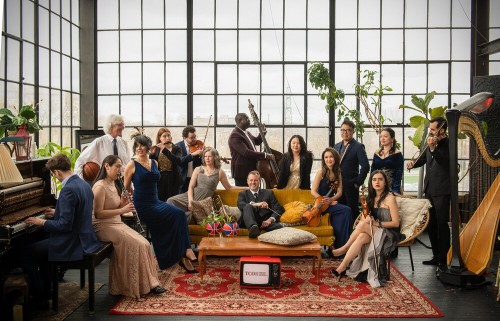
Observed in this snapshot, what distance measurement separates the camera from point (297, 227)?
6.89 m

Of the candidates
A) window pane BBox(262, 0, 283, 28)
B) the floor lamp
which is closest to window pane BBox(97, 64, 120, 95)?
window pane BBox(262, 0, 283, 28)

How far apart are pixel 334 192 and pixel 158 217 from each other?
206 centimetres

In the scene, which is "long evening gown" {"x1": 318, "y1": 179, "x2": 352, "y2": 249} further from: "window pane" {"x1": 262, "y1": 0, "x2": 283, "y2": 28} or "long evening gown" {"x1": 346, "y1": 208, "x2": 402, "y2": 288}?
"window pane" {"x1": 262, "y1": 0, "x2": 283, "y2": 28}

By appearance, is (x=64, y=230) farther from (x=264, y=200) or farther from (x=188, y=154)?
(x=188, y=154)

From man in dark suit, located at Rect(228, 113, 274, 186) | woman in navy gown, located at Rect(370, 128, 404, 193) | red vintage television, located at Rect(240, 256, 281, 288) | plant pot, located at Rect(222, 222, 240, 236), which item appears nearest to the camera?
red vintage television, located at Rect(240, 256, 281, 288)

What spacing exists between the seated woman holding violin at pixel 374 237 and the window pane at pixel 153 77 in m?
4.88

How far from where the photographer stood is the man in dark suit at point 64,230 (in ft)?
16.1

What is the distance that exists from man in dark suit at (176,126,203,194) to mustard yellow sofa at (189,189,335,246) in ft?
2.12

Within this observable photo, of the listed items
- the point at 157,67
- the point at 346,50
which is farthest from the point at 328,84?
the point at 157,67

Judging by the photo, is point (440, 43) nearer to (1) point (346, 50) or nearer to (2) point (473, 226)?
(1) point (346, 50)

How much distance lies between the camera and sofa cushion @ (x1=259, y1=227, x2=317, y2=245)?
5902mm

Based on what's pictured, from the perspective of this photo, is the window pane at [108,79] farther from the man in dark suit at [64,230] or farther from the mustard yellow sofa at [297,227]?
the man in dark suit at [64,230]

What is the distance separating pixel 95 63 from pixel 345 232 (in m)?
5.27

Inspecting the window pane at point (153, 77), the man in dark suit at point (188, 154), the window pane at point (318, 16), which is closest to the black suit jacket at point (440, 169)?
the man in dark suit at point (188, 154)
